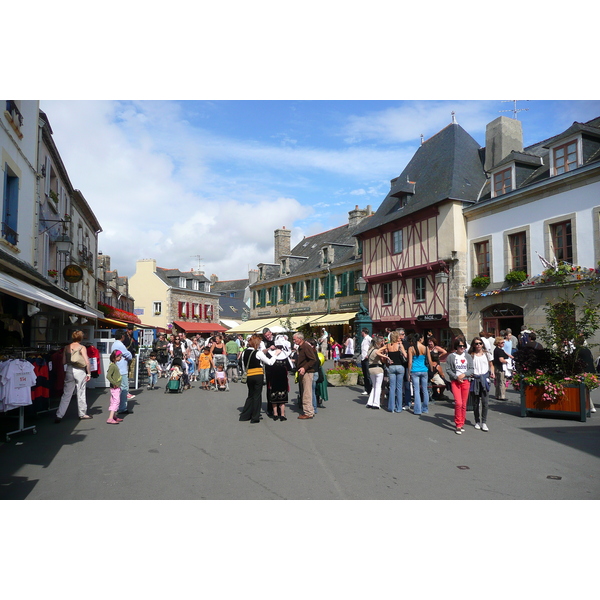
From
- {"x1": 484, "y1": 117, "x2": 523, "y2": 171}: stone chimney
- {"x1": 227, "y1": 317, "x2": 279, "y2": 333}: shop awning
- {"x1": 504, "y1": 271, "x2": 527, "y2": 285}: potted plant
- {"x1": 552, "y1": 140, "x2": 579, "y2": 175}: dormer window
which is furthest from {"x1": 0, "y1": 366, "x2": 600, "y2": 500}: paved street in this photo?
{"x1": 227, "y1": 317, "x2": 279, "y2": 333}: shop awning

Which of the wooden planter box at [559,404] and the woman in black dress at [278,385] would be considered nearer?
the wooden planter box at [559,404]

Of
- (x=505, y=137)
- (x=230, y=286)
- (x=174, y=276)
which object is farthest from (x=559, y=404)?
(x=230, y=286)

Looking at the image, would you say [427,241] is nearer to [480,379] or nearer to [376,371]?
[376,371]

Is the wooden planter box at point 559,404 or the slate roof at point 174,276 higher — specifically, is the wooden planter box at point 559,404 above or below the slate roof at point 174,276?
below

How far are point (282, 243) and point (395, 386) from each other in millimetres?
32179

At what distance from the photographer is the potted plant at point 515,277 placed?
18.4 m

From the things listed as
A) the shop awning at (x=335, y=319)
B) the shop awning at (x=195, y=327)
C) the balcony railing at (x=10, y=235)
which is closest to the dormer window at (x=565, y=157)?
the shop awning at (x=335, y=319)

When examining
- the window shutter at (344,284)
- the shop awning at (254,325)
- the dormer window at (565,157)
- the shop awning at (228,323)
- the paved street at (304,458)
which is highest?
the dormer window at (565,157)

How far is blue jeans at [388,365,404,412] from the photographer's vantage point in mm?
9391

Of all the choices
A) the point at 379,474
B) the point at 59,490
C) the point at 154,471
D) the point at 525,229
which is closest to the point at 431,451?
the point at 379,474

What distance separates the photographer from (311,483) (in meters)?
4.96

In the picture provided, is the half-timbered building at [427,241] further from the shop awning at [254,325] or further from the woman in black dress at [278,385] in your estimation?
the woman in black dress at [278,385]

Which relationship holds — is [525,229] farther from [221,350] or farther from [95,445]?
[95,445]

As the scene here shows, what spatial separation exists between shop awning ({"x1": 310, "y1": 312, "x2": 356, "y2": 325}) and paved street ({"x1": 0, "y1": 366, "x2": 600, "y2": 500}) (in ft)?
62.6
